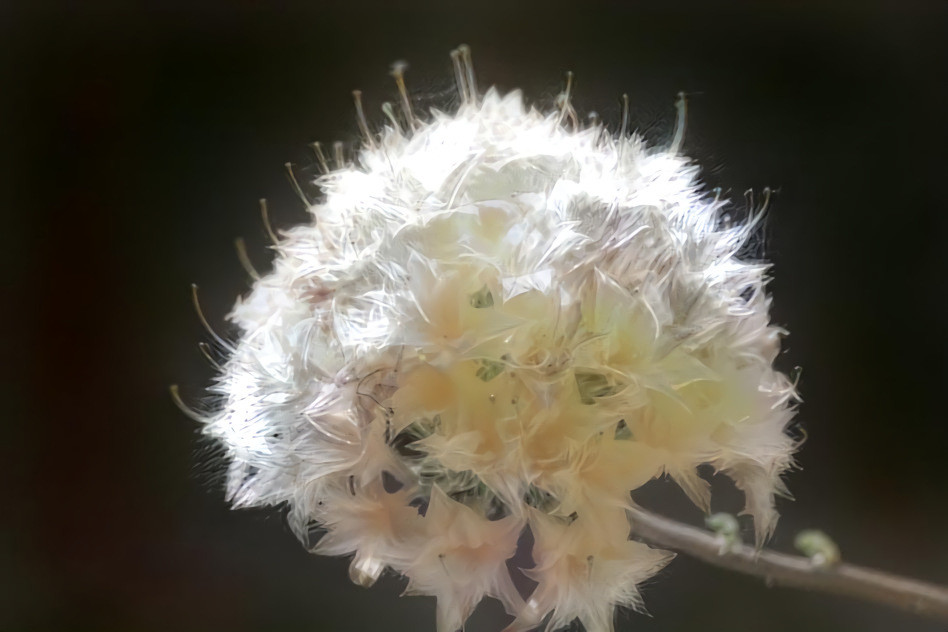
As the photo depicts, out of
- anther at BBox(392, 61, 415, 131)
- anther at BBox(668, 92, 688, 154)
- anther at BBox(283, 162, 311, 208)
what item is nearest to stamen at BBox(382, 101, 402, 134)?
anther at BBox(392, 61, 415, 131)

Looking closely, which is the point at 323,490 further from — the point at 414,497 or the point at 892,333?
the point at 892,333

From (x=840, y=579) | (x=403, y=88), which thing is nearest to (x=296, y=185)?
(x=403, y=88)

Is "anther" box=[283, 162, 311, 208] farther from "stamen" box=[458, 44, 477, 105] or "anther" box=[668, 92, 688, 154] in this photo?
"anther" box=[668, 92, 688, 154]

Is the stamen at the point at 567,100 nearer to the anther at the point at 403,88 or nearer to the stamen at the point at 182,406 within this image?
the anther at the point at 403,88

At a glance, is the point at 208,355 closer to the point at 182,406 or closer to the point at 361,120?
the point at 182,406

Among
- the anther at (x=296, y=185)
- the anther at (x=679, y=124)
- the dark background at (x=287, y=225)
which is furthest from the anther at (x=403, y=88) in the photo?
the anther at (x=679, y=124)

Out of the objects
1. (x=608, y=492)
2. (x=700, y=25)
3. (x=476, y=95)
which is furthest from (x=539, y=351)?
(x=700, y=25)
